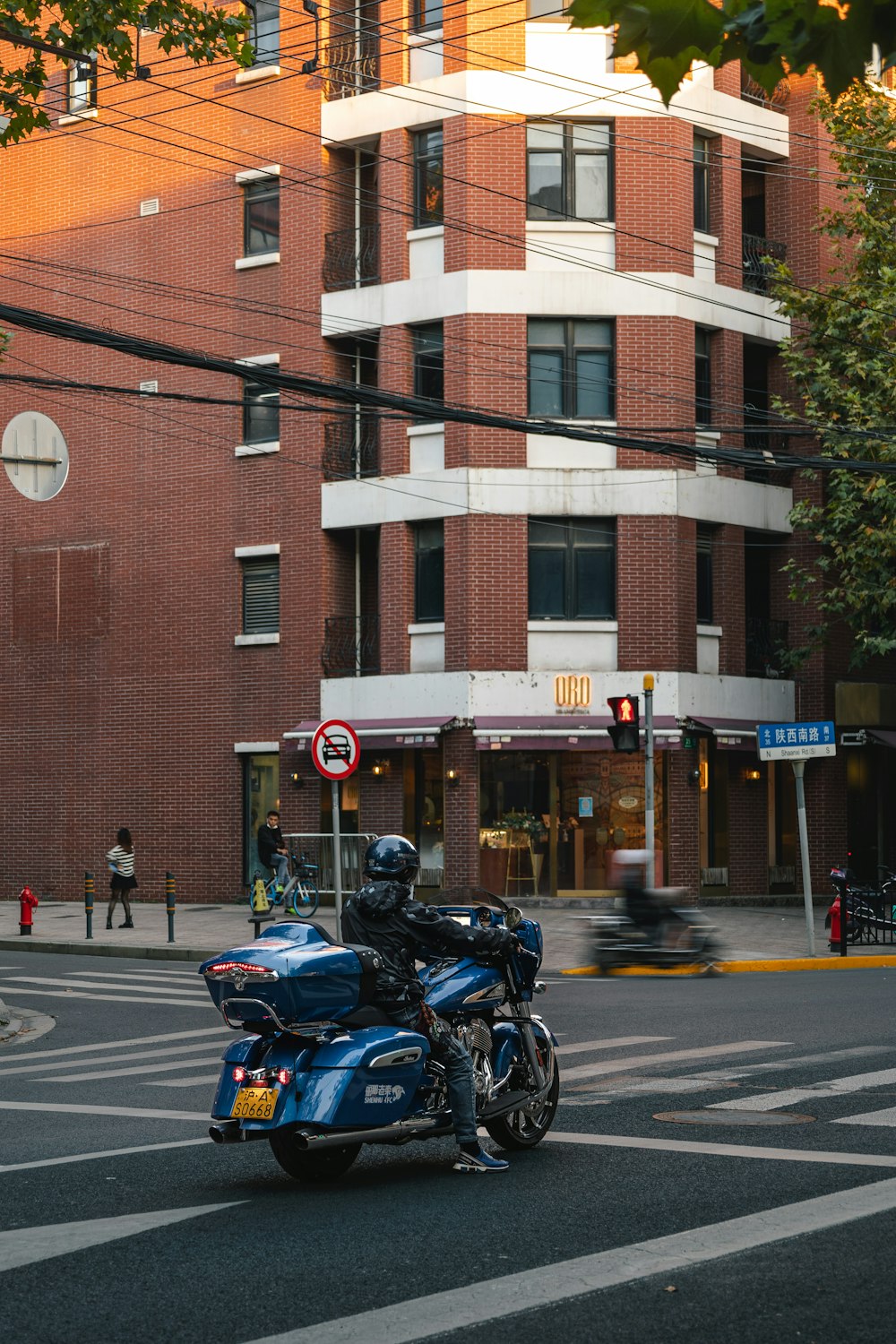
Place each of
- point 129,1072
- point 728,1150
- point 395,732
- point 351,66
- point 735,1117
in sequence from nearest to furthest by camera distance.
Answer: point 728,1150 < point 735,1117 < point 129,1072 < point 395,732 < point 351,66

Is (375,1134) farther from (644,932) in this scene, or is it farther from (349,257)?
(349,257)

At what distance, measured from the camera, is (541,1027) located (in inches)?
375

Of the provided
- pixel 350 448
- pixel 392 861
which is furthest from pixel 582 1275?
pixel 350 448

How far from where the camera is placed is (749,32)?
15.3 ft

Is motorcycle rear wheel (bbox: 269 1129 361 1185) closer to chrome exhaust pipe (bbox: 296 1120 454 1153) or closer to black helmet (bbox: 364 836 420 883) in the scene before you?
chrome exhaust pipe (bbox: 296 1120 454 1153)

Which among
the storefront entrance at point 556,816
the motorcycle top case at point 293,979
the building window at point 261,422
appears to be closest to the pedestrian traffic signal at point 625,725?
the storefront entrance at point 556,816

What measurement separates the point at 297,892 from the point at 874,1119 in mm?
21581

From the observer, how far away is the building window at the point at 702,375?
33.5 m

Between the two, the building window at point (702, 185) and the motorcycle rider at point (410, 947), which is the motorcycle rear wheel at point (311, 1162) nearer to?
the motorcycle rider at point (410, 947)

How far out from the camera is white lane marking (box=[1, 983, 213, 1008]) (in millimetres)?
18375

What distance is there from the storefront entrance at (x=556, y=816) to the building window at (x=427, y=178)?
9.71 m

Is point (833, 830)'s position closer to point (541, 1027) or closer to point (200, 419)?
point (200, 419)

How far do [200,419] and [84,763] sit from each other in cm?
726

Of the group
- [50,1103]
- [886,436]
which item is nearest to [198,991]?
[50,1103]
